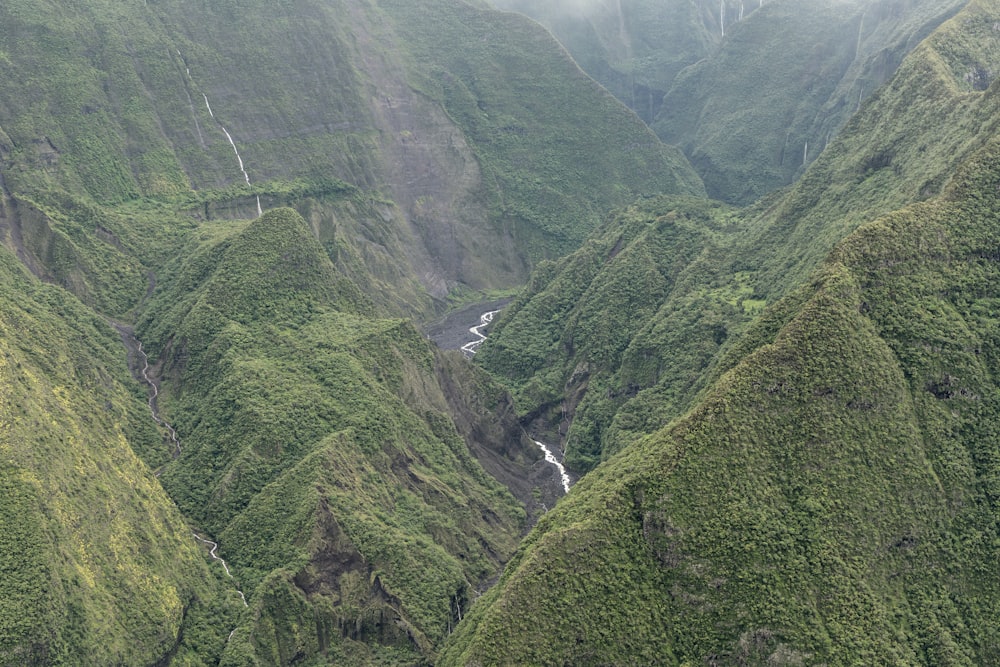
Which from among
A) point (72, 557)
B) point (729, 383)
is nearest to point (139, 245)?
point (72, 557)

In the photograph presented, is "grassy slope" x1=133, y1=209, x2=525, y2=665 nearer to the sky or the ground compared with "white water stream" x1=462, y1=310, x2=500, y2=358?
nearer to the sky

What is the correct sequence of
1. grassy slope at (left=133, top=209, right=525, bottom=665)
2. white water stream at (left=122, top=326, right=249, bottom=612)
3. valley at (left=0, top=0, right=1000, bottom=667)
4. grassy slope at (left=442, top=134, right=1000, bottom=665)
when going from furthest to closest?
white water stream at (left=122, top=326, right=249, bottom=612)
grassy slope at (left=133, top=209, right=525, bottom=665)
valley at (left=0, top=0, right=1000, bottom=667)
grassy slope at (left=442, top=134, right=1000, bottom=665)

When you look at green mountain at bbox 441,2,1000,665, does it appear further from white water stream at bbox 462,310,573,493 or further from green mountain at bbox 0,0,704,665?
white water stream at bbox 462,310,573,493

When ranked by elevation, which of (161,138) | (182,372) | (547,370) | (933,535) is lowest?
(547,370)

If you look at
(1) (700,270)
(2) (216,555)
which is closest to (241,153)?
(1) (700,270)

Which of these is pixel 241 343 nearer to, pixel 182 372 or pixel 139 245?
pixel 182 372

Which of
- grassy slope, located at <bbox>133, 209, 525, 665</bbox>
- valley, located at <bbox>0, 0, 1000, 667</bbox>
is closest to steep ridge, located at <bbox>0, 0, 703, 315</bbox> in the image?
valley, located at <bbox>0, 0, 1000, 667</bbox>
